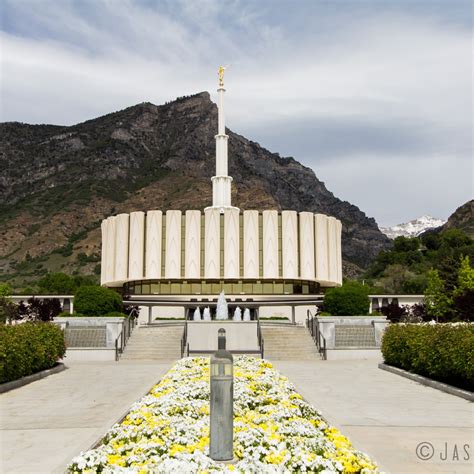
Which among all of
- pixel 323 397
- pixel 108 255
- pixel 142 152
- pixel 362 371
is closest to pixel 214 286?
pixel 108 255

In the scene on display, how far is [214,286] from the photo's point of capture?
5934 centimetres

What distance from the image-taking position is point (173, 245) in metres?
60.2

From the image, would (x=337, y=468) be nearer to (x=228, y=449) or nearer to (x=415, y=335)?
(x=228, y=449)

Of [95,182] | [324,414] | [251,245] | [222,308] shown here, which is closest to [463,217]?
[95,182]

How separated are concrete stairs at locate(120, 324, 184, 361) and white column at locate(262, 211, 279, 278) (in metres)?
25.2

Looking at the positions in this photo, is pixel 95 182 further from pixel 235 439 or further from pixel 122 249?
pixel 235 439

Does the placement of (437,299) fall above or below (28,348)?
above

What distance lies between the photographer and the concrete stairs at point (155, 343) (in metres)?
30.6

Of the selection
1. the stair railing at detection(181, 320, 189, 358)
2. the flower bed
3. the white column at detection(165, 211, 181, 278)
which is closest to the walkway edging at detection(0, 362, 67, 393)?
the flower bed

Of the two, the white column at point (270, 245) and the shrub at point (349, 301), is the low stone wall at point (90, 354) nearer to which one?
the shrub at point (349, 301)

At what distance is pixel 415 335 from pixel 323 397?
22.2 feet

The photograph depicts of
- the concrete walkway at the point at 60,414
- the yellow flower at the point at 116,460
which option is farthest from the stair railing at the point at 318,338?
the yellow flower at the point at 116,460

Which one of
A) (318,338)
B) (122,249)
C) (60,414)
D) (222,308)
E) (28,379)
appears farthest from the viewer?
(122,249)

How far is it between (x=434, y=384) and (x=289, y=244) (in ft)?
141
